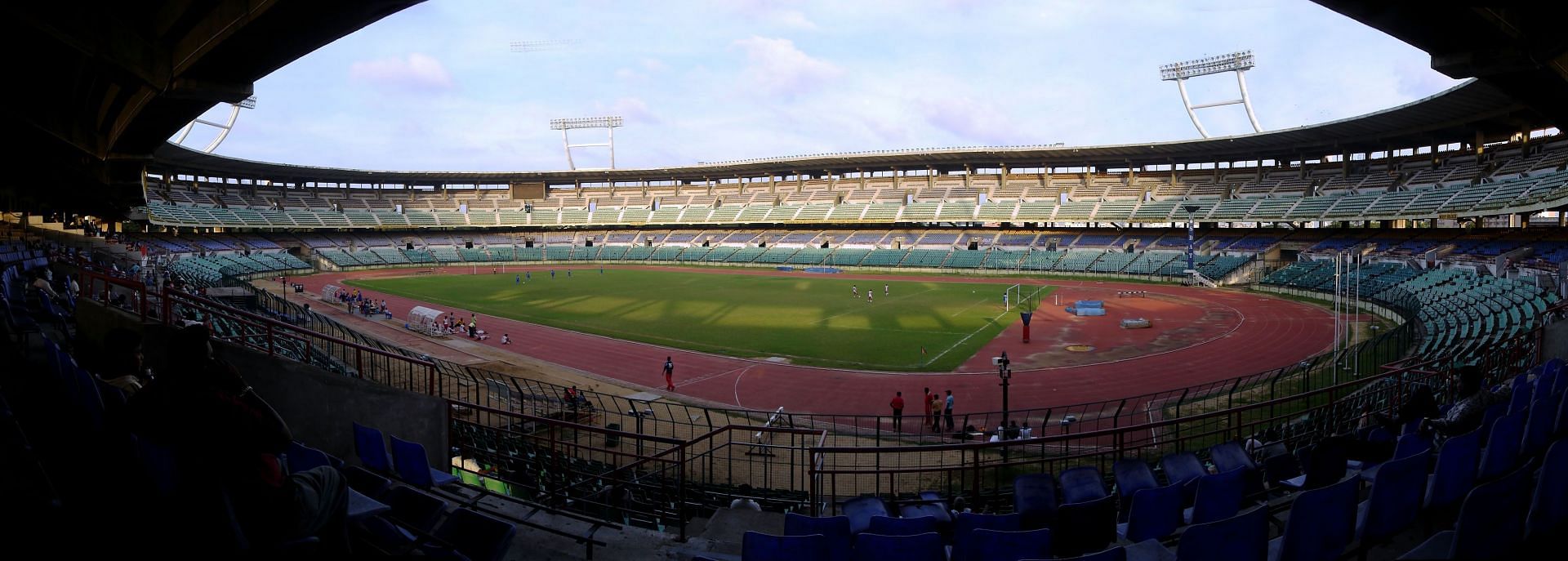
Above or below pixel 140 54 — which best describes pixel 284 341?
below

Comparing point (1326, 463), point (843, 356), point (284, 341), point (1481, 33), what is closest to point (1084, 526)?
point (1326, 463)

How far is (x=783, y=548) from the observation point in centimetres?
551

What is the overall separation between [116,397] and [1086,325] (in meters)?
34.2

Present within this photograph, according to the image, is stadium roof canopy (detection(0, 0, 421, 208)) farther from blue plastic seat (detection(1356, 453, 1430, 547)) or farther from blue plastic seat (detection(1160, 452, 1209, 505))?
blue plastic seat (detection(1356, 453, 1430, 547))

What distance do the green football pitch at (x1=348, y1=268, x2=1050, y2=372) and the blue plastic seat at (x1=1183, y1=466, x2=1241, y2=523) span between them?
18.8 m

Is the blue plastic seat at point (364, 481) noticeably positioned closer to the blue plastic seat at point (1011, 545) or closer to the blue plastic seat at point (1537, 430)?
the blue plastic seat at point (1011, 545)

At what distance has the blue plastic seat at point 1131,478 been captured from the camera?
7.38 meters

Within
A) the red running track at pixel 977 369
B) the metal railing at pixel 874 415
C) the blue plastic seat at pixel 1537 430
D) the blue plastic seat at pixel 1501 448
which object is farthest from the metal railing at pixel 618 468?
the blue plastic seat at pixel 1537 430

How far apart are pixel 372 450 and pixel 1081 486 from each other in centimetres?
738

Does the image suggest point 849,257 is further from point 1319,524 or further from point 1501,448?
point 1319,524

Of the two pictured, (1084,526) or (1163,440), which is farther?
(1163,440)

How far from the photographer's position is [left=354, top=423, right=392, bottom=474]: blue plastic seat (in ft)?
26.1

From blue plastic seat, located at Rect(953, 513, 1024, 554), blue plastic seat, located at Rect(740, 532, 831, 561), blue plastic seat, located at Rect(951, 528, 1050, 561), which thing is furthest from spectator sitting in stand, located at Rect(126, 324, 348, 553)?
blue plastic seat, located at Rect(953, 513, 1024, 554)

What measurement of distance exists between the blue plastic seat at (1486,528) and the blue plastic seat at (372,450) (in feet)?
28.4
